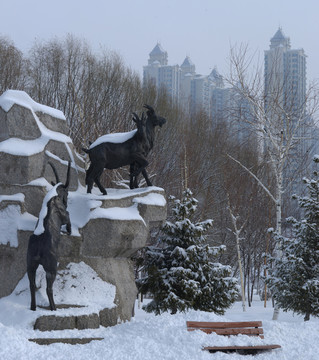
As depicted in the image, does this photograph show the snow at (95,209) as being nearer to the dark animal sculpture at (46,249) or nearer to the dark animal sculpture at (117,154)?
the dark animal sculpture at (117,154)

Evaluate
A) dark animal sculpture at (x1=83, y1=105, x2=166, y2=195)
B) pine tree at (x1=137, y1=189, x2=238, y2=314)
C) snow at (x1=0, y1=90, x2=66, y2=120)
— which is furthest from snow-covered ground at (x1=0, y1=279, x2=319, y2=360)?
snow at (x1=0, y1=90, x2=66, y2=120)

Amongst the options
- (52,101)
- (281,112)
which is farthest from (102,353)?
(52,101)

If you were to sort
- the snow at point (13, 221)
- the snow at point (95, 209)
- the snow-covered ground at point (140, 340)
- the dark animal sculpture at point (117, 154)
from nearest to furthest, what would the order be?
the snow-covered ground at point (140, 340) < the snow at point (13, 221) < the snow at point (95, 209) < the dark animal sculpture at point (117, 154)

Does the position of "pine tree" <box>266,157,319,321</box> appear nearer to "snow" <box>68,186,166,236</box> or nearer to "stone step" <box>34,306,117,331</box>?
"snow" <box>68,186,166,236</box>

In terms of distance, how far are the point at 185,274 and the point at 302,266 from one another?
268 cm

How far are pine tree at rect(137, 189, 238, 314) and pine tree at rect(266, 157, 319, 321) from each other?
1165 mm

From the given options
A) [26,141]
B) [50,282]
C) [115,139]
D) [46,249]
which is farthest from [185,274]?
[26,141]

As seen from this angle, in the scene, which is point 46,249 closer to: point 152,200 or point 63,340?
point 63,340

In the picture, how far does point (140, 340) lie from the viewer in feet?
25.0

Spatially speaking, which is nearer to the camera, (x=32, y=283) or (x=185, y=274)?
(x=32, y=283)

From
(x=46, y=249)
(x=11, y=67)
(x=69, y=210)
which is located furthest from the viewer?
(x=11, y=67)

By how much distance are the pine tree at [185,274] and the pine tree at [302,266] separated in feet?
3.82

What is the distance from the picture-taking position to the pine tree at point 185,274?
11555 millimetres

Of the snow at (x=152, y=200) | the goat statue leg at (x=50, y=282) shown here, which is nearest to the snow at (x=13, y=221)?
the goat statue leg at (x=50, y=282)
